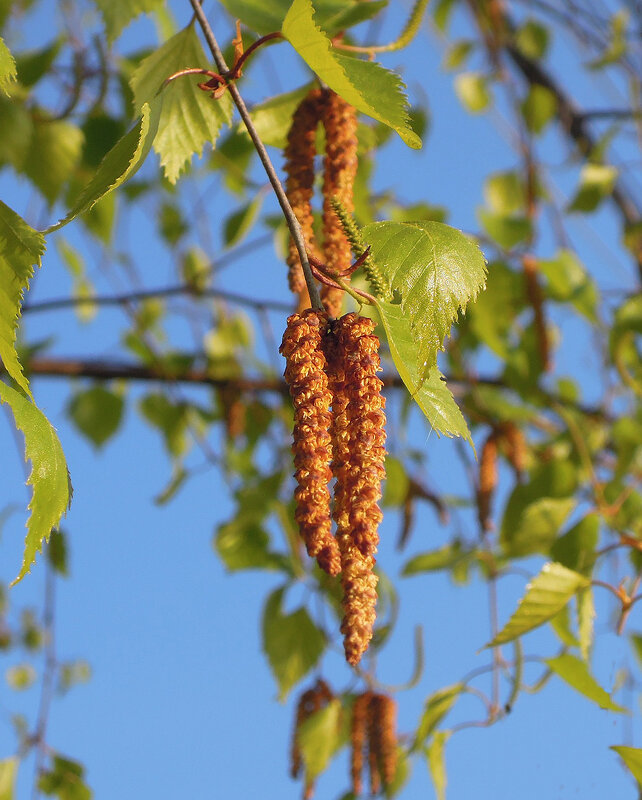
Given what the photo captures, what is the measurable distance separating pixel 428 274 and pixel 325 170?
18cm

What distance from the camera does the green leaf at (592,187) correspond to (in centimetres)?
162

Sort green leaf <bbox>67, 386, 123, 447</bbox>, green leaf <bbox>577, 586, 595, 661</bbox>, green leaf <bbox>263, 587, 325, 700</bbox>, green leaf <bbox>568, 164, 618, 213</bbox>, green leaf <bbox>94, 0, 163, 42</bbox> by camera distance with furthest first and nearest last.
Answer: green leaf <bbox>67, 386, 123, 447</bbox> → green leaf <bbox>568, 164, 618, 213</bbox> → green leaf <bbox>263, 587, 325, 700</bbox> → green leaf <bbox>577, 586, 595, 661</bbox> → green leaf <bbox>94, 0, 163, 42</bbox>

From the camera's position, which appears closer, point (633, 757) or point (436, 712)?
point (633, 757)

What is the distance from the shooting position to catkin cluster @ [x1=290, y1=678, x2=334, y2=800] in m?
1.20

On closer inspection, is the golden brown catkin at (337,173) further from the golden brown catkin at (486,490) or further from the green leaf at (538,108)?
the green leaf at (538,108)

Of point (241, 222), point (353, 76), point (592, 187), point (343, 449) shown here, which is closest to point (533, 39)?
point (592, 187)

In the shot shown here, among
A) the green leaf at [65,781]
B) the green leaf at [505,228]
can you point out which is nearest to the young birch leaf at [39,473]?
the green leaf at [65,781]

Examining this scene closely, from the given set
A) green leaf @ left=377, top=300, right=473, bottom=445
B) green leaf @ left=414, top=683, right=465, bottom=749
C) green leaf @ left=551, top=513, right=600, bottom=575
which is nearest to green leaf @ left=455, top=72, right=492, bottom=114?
green leaf @ left=551, top=513, right=600, bottom=575

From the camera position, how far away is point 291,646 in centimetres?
125

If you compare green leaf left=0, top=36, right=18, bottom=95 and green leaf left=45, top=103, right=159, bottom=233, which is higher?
green leaf left=0, top=36, right=18, bottom=95

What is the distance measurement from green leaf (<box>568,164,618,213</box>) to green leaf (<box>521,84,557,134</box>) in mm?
247

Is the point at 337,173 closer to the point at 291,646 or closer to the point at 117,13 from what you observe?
the point at 117,13

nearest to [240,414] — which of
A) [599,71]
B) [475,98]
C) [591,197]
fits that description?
[591,197]

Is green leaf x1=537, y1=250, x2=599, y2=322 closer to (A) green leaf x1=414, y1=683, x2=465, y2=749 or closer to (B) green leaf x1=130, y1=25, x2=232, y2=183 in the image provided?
(A) green leaf x1=414, y1=683, x2=465, y2=749
